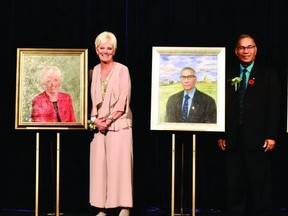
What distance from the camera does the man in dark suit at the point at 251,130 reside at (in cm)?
482

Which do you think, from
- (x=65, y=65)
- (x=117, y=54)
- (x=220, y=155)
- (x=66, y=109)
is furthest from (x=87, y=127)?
(x=220, y=155)

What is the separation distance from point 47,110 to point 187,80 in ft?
4.05

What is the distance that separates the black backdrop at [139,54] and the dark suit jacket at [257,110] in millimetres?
545

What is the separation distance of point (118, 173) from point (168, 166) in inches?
32.2

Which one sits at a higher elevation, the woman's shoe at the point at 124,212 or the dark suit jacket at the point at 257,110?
the dark suit jacket at the point at 257,110

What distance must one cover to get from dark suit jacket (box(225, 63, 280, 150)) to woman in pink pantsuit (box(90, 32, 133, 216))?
0.89 metres

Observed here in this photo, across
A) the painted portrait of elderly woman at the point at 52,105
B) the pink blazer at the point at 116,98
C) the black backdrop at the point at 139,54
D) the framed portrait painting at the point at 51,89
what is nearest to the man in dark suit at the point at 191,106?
the pink blazer at the point at 116,98

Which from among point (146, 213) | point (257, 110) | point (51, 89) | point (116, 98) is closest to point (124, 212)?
point (146, 213)

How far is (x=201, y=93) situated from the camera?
4828 millimetres

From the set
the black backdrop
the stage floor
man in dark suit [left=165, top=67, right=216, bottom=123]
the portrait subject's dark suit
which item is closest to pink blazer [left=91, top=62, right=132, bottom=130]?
man in dark suit [left=165, top=67, right=216, bottom=123]

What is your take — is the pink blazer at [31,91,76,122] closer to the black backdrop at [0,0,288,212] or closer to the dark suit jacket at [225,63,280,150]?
the black backdrop at [0,0,288,212]

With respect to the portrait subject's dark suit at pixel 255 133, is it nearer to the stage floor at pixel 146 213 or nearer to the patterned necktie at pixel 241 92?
the patterned necktie at pixel 241 92

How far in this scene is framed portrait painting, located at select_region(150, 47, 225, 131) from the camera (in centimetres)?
479

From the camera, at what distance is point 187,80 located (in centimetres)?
485
